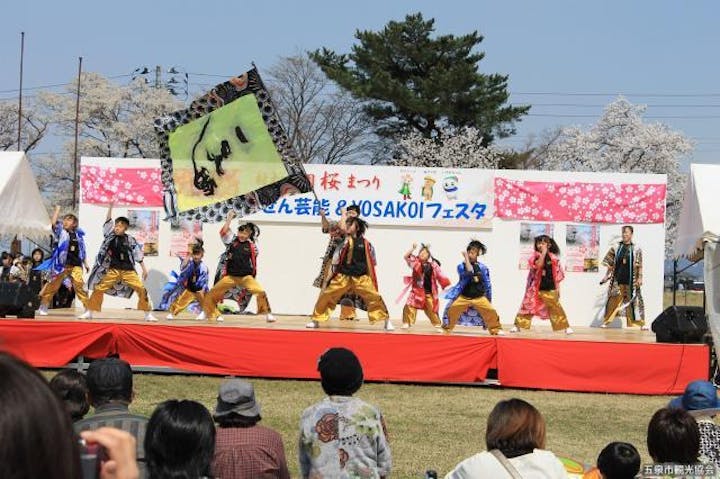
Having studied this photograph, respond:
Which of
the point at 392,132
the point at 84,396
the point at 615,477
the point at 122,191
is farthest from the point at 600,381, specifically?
the point at 392,132

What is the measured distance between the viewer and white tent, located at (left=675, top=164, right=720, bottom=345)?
9.23 meters

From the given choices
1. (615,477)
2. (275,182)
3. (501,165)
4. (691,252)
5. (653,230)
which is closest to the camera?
(615,477)

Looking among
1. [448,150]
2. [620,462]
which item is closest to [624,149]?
[448,150]

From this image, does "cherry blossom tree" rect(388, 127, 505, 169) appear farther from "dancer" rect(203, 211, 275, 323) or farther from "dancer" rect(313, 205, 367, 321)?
"dancer" rect(203, 211, 275, 323)

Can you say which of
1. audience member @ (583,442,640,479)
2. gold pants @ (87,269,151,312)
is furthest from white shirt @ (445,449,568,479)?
gold pants @ (87,269,151,312)

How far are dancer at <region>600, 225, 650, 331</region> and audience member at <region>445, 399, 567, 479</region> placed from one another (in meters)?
11.8

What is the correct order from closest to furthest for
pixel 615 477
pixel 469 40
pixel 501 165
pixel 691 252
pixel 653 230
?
pixel 615 477, pixel 691 252, pixel 653 230, pixel 469 40, pixel 501 165

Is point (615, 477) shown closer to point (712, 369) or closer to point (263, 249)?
point (712, 369)

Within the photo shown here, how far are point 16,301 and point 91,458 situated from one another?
415 inches

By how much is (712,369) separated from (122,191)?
9.09 m

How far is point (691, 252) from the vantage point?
9.80 metres

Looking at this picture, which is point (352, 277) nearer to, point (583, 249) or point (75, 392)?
point (583, 249)

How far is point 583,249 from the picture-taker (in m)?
15.0

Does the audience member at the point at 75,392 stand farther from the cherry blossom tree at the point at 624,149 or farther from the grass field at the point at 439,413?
the cherry blossom tree at the point at 624,149
